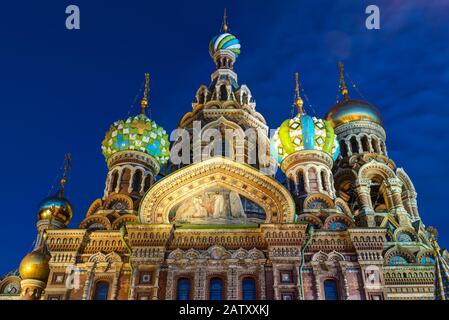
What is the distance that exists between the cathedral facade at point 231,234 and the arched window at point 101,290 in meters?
0.03

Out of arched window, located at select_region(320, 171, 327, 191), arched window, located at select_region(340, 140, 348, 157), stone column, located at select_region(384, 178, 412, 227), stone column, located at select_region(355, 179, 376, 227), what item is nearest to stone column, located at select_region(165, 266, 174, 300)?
arched window, located at select_region(320, 171, 327, 191)

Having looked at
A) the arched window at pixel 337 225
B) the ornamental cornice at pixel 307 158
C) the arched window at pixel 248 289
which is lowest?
the arched window at pixel 248 289

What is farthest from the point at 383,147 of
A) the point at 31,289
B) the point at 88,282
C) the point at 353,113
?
the point at 31,289

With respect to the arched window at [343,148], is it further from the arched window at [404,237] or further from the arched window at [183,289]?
the arched window at [183,289]

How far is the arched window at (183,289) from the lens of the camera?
42.2 ft

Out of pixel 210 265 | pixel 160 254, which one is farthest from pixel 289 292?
pixel 160 254

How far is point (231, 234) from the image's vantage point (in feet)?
44.4

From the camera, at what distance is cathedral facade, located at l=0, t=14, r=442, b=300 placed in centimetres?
1297

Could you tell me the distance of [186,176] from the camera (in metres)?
14.9

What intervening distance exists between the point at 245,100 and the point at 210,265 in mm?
10845

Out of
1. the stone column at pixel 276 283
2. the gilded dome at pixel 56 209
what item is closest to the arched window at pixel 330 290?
the stone column at pixel 276 283

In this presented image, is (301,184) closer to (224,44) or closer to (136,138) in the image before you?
(136,138)

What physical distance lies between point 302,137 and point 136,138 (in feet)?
18.4
